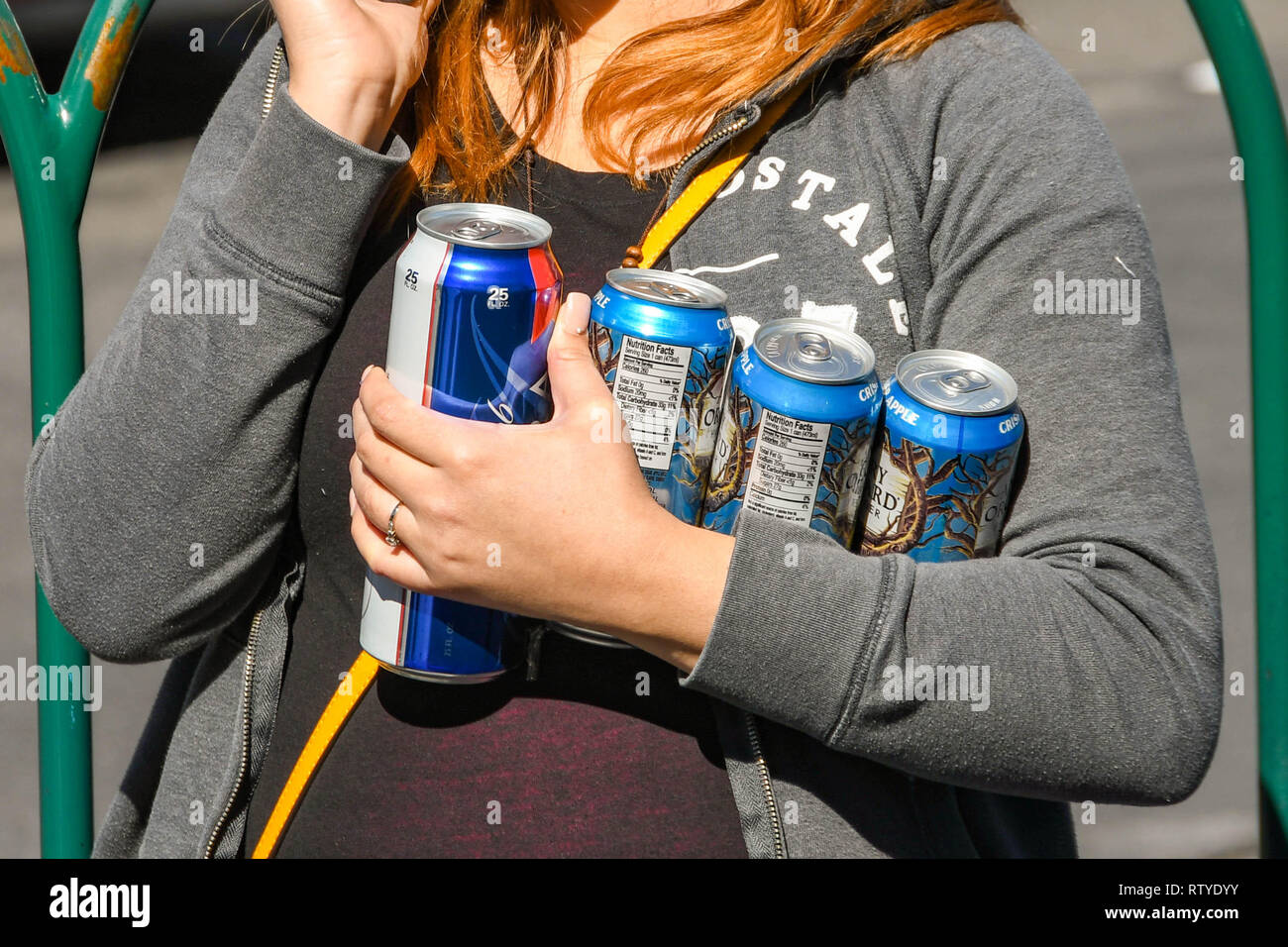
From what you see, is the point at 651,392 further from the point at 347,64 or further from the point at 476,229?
the point at 347,64

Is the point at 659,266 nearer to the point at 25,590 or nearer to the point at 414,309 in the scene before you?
the point at 414,309

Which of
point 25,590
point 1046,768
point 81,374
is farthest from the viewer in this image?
point 25,590

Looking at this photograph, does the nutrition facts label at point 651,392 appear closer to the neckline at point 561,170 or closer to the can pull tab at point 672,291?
the can pull tab at point 672,291

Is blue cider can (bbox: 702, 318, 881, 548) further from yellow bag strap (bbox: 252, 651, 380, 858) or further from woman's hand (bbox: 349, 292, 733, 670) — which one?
yellow bag strap (bbox: 252, 651, 380, 858)

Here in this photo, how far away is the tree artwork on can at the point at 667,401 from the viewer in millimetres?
1179

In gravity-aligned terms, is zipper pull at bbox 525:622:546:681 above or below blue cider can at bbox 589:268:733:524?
below

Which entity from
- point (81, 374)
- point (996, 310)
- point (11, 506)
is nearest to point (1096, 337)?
point (996, 310)

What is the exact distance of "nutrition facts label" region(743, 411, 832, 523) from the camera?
1.16m

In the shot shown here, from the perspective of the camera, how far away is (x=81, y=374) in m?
1.49

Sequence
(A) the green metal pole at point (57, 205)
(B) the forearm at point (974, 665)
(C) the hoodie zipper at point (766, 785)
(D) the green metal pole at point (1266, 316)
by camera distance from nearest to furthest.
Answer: (B) the forearm at point (974, 665) → (C) the hoodie zipper at point (766, 785) → (D) the green metal pole at point (1266, 316) → (A) the green metal pole at point (57, 205)

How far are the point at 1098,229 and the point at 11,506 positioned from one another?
4.24 metres

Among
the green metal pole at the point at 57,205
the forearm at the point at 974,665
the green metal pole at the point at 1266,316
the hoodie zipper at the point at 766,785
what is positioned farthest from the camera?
the green metal pole at the point at 57,205

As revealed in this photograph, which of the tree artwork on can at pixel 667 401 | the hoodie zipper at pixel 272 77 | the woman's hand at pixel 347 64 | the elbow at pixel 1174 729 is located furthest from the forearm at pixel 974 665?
the hoodie zipper at pixel 272 77

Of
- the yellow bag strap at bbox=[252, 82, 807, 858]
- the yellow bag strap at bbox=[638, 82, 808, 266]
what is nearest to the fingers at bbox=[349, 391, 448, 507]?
the yellow bag strap at bbox=[252, 82, 807, 858]
